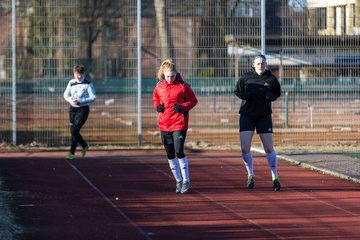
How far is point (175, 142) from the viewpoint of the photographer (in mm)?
13352

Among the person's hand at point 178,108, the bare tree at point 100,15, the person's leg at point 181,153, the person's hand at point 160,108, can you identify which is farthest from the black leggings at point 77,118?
the bare tree at point 100,15

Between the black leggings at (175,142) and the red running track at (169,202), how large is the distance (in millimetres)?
623

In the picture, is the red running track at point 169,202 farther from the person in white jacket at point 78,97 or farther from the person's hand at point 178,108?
the person's hand at point 178,108

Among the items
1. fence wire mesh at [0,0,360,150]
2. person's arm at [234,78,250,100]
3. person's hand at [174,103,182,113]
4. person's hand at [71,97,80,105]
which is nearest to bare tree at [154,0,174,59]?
fence wire mesh at [0,0,360,150]

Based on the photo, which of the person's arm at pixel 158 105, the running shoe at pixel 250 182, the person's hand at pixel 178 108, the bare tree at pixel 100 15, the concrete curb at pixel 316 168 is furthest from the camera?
the bare tree at pixel 100 15

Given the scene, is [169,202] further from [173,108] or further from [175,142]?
[173,108]

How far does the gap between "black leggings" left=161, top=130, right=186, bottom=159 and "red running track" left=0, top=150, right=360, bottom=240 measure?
62cm

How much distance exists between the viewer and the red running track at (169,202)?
10.5m

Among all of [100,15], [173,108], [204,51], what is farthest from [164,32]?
[100,15]

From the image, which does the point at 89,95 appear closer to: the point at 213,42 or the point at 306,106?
the point at 213,42

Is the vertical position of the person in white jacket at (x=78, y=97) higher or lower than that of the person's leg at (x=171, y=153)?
higher

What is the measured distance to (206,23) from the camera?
Answer: 22.4 meters

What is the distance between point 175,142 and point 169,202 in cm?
99

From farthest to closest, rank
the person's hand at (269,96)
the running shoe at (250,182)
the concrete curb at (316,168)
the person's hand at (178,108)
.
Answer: the concrete curb at (316,168)
the running shoe at (250,182)
the person's hand at (269,96)
the person's hand at (178,108)
